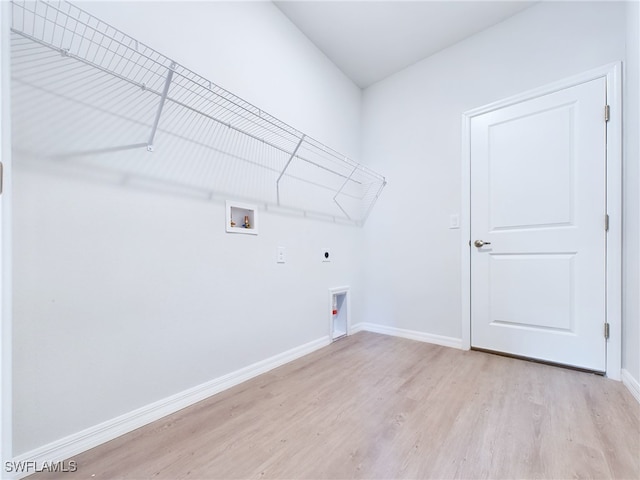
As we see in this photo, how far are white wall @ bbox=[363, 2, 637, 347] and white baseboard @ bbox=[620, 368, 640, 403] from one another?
0.93m

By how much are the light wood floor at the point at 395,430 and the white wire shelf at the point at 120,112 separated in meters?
1.19

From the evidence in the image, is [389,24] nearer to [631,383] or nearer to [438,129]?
[438,129]

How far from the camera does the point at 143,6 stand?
1316 mm

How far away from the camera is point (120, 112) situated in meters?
1.23

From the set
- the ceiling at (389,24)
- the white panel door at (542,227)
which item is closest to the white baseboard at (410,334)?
the white panel door at (542,227)

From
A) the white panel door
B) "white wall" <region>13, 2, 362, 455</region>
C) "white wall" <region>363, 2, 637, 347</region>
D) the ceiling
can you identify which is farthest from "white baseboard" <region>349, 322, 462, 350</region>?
the ceiling

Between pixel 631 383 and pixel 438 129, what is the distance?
2.14 meters

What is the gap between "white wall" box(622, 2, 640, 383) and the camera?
1.50m

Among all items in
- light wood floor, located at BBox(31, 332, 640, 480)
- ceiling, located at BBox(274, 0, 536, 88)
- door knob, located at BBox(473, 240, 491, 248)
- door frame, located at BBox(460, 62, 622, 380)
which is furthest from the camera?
door knob, located at BBox(473, 240, 491, 248)

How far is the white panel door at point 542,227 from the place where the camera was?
1.77 meters

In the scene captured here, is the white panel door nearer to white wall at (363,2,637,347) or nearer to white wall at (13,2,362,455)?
white wall at (363,2,637,347)

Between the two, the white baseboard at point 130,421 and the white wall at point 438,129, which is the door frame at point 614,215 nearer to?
the white wall at point 438,129

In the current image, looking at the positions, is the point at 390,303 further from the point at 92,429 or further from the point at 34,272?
the point at 34,272

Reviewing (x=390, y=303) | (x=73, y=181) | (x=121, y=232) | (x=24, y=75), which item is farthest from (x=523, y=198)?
(x=24, y=75)
